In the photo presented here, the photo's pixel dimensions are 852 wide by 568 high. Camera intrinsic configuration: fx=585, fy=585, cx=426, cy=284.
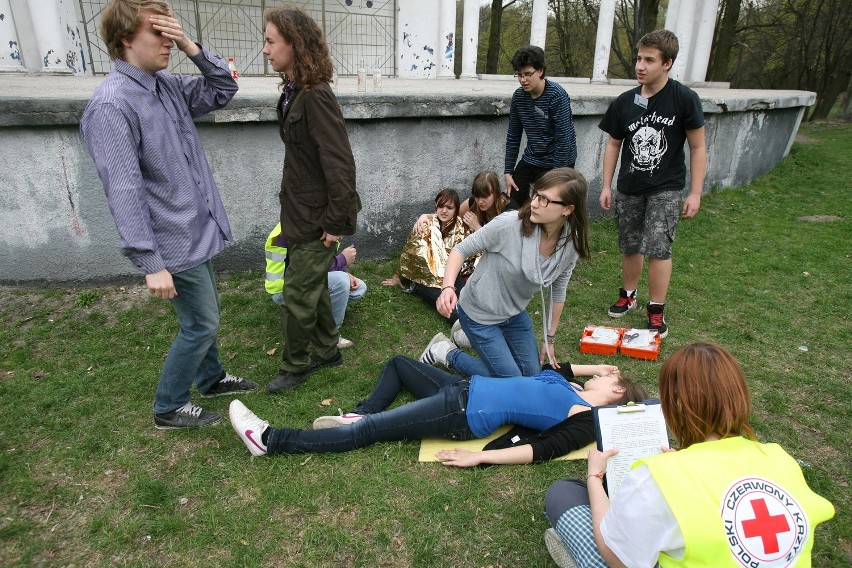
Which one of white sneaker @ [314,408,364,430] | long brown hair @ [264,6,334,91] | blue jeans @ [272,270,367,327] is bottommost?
white sneaker @ [314,408,364,430]

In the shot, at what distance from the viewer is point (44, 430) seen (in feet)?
9.95

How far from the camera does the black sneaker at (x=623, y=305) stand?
4.64 m

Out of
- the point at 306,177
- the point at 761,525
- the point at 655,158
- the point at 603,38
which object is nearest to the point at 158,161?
the point at 306,177

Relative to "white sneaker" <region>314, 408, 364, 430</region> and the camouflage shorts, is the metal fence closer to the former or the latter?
the camouflage shorts

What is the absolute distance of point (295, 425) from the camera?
315 cm

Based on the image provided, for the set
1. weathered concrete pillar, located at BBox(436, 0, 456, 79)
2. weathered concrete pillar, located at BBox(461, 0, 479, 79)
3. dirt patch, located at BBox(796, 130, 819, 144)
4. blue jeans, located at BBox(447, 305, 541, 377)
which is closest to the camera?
blue jeans, located at BBox(447, 305, 541, 377)

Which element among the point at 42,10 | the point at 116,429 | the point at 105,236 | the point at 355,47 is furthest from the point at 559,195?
the point at 355,47

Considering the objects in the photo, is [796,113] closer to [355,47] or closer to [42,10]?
[355,47]

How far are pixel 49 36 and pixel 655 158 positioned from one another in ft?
32.3

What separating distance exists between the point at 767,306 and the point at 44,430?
5132 millimetres

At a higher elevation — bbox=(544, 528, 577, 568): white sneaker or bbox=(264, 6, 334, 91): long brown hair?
bbox=(264, 6, 334, 91): long brown hair

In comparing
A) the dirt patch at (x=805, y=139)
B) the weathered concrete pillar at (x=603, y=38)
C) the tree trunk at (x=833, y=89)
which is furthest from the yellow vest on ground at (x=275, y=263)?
the tree trunk at (x=833, y=89)

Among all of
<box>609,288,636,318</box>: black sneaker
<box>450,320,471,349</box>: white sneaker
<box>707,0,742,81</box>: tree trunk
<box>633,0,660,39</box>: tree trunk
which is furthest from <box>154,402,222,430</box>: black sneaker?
<box>707,0,742,81</box>: tree trunk

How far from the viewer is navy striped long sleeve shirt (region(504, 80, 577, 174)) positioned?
182 inches
